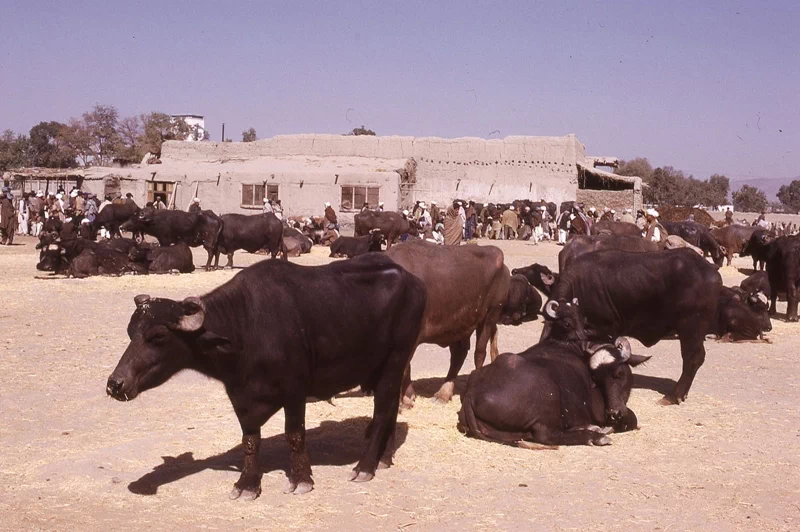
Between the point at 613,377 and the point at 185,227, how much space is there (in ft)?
58.1

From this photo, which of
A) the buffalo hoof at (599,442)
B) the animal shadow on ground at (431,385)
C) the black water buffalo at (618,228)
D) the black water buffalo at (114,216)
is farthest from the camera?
the black water buffalo at (114,216)

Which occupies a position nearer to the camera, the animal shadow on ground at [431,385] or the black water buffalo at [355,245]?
the animal shadow on ground at [431,385]

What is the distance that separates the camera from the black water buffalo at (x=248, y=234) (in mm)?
24000

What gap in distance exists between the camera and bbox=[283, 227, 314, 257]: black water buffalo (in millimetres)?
28312

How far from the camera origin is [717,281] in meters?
9.90

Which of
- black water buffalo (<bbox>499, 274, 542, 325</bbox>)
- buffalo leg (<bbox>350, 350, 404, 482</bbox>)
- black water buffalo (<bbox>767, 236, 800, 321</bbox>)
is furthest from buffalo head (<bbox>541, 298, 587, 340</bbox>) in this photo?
black water buffalo (<bbox>767, 236, 800, 321</bbox>)

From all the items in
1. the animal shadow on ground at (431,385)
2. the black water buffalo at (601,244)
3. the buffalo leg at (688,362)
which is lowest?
the animal shadow on ground at (431,385)

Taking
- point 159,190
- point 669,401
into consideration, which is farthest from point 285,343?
point 159,190

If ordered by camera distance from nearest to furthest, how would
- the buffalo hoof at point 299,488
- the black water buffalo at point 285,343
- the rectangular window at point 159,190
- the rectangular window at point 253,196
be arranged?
the black water buffalo at point 285,343, the buffalo hoof at point 299,488, the rectangular window at point 253,196, the rectangular window at point 159,190

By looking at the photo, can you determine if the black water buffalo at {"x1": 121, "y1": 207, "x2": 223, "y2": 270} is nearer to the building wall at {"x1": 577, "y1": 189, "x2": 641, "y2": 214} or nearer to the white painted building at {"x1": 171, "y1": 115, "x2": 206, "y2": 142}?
the building wall at {"x1": 577, "y1": 189, "x2": 641, "y2": 214}

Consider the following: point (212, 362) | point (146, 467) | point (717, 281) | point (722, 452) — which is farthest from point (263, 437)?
point (717, 281)

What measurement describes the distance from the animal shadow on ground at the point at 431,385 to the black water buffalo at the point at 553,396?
1880 mm

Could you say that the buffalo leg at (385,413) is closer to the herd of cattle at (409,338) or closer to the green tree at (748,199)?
the herd of cattle at (409,338)

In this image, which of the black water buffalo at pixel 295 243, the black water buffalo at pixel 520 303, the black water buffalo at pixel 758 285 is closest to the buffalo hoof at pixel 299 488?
the black water buffalo at pixel 520 303
